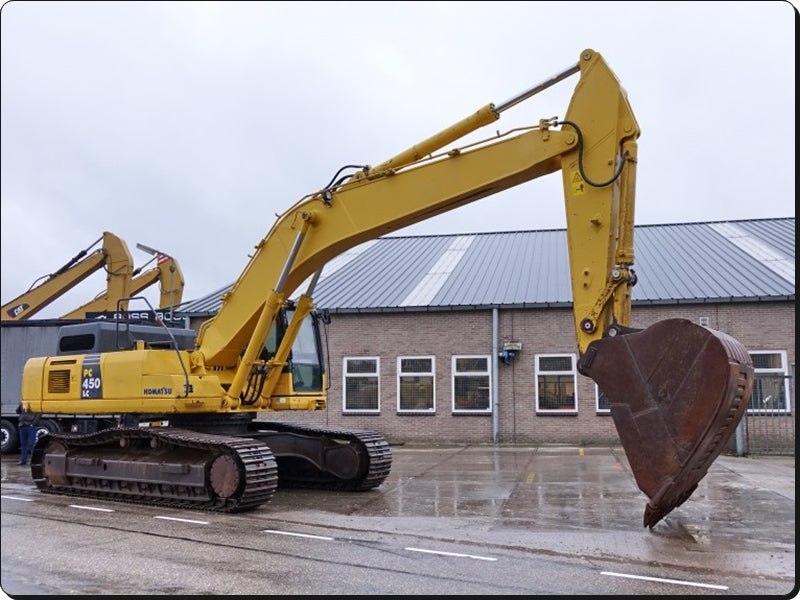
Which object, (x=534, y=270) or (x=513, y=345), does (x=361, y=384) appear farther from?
(x=534, y=270)

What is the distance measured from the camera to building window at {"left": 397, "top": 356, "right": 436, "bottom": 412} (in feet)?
67.5

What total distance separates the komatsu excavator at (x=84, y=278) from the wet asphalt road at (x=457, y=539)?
5.67 meters

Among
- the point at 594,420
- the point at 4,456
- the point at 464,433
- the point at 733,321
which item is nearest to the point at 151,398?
the point at 4,456

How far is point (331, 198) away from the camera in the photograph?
32.1 ft

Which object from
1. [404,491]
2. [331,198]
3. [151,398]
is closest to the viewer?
[331,198]

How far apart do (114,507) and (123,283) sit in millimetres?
8053

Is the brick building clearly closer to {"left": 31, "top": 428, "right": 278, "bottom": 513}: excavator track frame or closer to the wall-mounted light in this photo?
the wall-mounted light

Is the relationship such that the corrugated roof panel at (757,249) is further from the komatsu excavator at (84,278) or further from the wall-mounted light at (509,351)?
the komatsu excavator at (84,278)

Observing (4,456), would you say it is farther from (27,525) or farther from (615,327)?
(615,327)

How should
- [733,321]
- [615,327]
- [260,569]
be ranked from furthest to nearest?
[733,321] → [615,327] → [260,569]

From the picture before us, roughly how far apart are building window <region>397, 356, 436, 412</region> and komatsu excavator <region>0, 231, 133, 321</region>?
297 inches

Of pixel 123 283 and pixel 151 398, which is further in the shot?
pixel 123 283

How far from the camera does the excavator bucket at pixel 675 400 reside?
6609 mm

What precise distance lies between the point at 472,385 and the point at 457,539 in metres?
12.7
